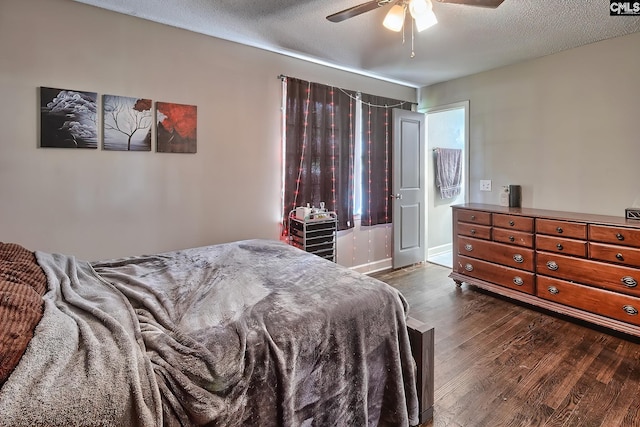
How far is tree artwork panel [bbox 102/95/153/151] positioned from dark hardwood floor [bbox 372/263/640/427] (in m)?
2.77

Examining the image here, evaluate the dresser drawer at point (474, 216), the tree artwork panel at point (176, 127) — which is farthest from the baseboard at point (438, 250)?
the tree artwork panel at point (176, 127)

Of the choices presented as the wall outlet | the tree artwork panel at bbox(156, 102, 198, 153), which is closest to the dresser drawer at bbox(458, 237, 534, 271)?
the wall outlet

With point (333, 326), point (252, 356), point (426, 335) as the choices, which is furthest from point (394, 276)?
point (252, 356)

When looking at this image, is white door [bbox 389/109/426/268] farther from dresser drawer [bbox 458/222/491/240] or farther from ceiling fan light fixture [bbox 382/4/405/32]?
ceiling fan light fixture [bbox 382/4/405/32]

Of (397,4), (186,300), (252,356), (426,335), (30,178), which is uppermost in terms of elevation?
(397,4)

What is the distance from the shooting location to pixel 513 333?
2590 millimetres

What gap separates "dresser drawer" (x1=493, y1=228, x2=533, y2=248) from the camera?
3011 mm

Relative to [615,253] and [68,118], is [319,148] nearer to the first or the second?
[68,118]

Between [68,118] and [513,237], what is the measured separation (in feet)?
12.6

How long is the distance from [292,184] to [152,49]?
1662mm

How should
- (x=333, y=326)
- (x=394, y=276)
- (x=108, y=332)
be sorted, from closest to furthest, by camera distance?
(x=108, y=332) → (x=333, y=326) → (x=394, y=276)

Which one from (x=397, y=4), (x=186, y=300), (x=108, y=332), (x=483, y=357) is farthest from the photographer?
(x=483, y=357)

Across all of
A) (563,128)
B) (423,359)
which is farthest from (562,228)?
(423,359)

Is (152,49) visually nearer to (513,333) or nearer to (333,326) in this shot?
(333,326)
